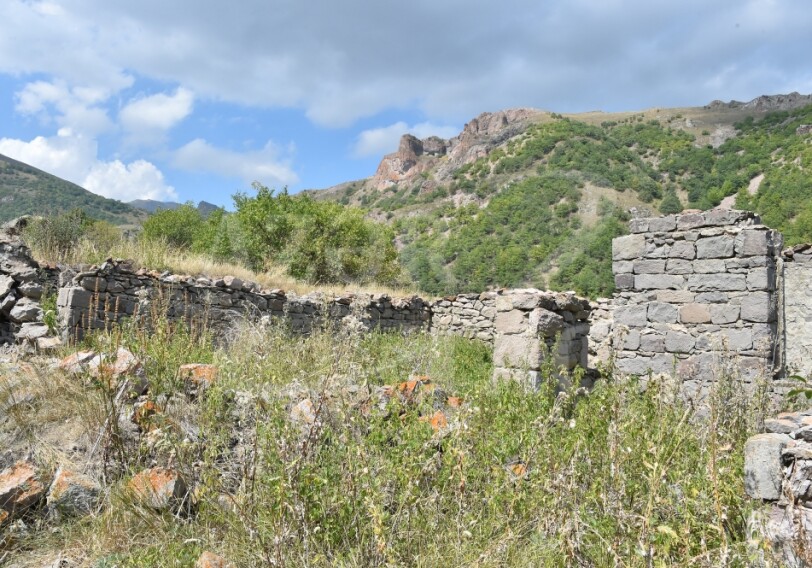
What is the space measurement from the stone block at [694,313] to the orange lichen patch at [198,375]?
5.68 m

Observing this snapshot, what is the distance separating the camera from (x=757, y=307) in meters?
6.14

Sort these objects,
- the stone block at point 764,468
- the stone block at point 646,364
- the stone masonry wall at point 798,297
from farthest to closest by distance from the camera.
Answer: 1. the stone masonry wall at point 798,297
2. the stone block at point 646,364
3. the stone block at point 764,468

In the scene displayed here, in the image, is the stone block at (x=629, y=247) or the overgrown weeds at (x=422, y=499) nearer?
the overgrown weeds at (x=422, y=499)

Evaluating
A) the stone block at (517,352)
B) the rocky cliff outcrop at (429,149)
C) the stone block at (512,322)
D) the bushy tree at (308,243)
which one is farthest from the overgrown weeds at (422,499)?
the rocky cliff outcrop at (429,149)

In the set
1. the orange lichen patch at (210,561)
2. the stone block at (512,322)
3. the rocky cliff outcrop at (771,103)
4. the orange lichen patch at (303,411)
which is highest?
the rocky cliff outcrop at (771,103)

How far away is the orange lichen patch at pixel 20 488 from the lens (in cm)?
299

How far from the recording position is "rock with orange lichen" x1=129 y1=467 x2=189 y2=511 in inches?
117

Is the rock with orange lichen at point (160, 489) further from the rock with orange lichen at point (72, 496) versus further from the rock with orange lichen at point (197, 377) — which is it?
the rock with orange lichen at point (197, 377)

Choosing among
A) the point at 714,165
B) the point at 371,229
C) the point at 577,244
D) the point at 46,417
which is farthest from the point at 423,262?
the point at 46,417

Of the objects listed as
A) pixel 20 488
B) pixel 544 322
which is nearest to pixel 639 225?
pixel 544 322

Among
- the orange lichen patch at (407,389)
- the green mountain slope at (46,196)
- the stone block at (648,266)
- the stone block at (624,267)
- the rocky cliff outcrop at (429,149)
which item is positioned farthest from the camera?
the rocky cliff outcrop at (429,149)

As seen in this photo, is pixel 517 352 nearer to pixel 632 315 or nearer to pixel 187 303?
pixel 632 315

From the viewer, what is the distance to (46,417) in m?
3.80

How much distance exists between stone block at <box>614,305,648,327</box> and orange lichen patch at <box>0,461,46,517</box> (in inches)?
255
